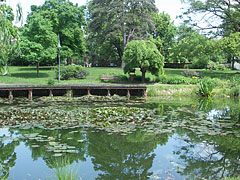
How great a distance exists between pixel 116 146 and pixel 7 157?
10.3 ft

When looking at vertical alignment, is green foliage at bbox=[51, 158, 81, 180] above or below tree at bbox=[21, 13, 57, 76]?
below

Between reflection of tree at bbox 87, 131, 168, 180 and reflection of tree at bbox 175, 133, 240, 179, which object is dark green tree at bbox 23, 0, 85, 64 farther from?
reflection of tree at bbox 175, 133, 240, 179

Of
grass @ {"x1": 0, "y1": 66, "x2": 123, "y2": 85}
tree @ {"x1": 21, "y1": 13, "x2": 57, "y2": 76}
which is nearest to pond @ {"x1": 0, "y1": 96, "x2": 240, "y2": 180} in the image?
grass @ {"x1": 0, "y1": 66, "x2": 123, "y2": 85}

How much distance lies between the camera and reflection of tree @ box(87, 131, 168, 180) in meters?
5.68

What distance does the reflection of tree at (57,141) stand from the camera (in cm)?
635

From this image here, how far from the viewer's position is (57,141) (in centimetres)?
766

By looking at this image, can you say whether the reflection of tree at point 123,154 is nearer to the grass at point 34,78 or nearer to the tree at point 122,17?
the grass at point 34,78

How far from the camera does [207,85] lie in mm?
21219

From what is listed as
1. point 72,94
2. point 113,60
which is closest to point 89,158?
point 72,94

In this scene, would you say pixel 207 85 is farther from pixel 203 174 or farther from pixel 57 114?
pixel 203 174

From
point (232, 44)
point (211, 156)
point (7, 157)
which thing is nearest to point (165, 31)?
point (232, 44)

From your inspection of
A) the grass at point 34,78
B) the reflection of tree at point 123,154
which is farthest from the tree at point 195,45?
the reflection of tree at point 123,154

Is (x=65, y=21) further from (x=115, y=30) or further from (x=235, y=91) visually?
(x=235, y=91)

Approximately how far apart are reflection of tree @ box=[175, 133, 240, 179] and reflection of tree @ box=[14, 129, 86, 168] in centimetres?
289
